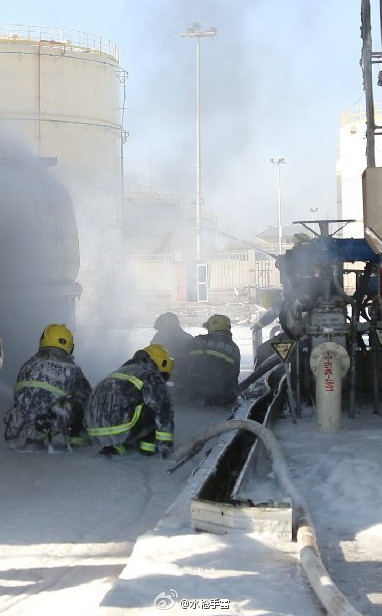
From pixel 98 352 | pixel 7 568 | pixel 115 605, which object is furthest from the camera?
pixel 98 352

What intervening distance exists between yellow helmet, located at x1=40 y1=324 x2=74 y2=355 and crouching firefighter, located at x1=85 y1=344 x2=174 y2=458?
74 centimetres

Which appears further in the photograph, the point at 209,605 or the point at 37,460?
the point at 37,460

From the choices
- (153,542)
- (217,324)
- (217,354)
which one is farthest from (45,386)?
(217,324)

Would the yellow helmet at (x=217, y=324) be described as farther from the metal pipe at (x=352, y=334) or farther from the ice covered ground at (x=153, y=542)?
the ice covered ground at (x=153, y=542)

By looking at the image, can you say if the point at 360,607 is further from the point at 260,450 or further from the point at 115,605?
the point at 260,450

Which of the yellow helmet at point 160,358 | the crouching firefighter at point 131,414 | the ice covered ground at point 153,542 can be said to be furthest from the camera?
the yellow helmet at point 160,358

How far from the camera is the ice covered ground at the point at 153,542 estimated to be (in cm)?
321

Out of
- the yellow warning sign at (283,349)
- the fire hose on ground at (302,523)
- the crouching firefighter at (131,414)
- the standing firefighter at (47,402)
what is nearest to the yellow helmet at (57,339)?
the standing firefighter at (47,402)

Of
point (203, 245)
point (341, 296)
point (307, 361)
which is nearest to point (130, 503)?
point (341, 296)

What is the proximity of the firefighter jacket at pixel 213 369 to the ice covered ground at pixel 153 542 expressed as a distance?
2.38 metres

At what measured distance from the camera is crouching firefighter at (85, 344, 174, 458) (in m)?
5.79

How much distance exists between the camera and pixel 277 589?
3271 mm

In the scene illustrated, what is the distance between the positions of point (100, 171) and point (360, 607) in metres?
22.9

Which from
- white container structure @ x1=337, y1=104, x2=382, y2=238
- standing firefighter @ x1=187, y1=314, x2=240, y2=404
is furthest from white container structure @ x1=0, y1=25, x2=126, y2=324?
standing firefighter @ x1=187, y1=314, x2=240, y2=404
